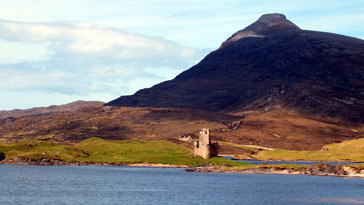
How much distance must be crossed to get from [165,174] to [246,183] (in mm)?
34176

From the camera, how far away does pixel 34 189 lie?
127 meters

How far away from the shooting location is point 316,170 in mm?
184750

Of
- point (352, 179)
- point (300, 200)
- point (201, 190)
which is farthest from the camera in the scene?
point (352, 179)

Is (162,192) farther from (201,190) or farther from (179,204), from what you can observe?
(179,204)

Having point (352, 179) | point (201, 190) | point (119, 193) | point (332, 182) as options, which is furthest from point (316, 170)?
point (119, 193)

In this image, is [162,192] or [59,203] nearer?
[59,203]

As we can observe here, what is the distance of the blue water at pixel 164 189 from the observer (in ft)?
368

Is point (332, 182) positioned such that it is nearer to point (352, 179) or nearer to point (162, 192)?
point (352, 179)

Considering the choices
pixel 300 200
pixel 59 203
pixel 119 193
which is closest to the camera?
pixel 59 203

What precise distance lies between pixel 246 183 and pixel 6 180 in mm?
59080

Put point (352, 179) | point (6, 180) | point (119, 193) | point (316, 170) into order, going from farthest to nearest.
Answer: point (316, 170) → point (352, 179) → point (6, 180) → point (119, 193)

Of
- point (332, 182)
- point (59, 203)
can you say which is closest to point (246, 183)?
point (332, 182)

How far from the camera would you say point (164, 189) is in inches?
5300

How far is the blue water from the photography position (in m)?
112
